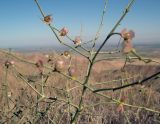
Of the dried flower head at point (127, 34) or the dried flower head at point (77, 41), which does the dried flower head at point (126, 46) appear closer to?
the dried flower head at point (127, 34)

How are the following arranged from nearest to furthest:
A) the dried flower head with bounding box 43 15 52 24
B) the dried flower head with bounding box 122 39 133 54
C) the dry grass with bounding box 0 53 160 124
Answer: the dried flower head with bounding box 122 39 133 54
the dried flower head with bounding box 43 15 52 24
the dry grass with bounding box 0 53 160 124

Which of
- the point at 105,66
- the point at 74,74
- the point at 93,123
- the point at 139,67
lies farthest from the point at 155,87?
the point at 74,74

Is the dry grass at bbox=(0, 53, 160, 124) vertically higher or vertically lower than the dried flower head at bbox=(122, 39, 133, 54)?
lower

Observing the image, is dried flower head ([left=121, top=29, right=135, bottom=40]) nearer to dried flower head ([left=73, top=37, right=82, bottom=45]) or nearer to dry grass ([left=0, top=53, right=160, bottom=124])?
dried flower head ([left=73, top=37, right=82, bottom=45])

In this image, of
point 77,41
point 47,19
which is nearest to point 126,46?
point 47,19

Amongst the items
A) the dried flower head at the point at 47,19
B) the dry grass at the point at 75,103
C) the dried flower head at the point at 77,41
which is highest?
the dried flower head at the point at 47,19

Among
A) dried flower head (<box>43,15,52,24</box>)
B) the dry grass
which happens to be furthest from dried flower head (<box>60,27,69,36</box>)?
the dry grass

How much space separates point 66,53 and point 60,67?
0.65m

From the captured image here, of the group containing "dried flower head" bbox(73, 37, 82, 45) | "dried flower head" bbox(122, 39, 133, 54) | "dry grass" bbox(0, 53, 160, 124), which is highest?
"dried flower head" bbox(73, 37, 82, 45)

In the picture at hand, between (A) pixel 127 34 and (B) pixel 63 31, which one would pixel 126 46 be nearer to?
(A) pixel 127 34

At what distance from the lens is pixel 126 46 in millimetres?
1288

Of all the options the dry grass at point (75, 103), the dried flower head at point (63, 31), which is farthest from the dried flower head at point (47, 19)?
the dry grass at point (75, 103)

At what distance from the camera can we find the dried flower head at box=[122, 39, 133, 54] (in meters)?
1.27

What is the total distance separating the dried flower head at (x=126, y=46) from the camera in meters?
1.27
